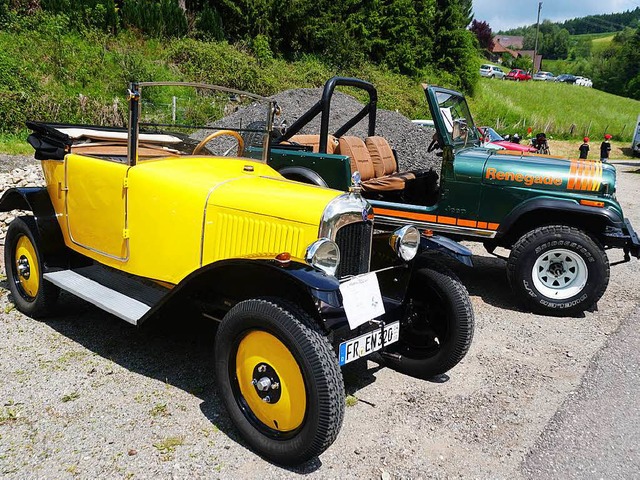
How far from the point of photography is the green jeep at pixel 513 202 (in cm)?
523

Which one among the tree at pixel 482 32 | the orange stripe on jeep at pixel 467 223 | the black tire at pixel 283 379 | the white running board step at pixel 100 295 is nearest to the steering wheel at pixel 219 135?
the white running board step at pixel 100 295

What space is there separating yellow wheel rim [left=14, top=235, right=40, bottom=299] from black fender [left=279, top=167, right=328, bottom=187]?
103 inches

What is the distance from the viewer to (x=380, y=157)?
646 centimetres

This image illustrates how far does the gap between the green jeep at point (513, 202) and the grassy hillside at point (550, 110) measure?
73.0 ft

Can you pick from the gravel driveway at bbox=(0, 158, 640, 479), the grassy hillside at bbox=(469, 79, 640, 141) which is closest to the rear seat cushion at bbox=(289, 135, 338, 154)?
the gravel driveway at bbox=(0, 158, 640, 479)

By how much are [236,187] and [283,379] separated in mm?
1310

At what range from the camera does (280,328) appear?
8.73 feet

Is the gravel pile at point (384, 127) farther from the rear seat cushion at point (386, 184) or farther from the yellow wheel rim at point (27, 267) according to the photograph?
the yellow wheel rim at point (27, 267)

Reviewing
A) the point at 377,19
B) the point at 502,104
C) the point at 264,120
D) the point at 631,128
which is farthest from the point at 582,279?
the point at 631,128

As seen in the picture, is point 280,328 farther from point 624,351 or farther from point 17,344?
point 624,351

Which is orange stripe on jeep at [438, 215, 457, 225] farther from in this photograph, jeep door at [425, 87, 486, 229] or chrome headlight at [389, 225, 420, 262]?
chrome headlight at [389, 225, 420, 262]

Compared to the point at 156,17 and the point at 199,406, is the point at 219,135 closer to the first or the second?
the point at 199,406

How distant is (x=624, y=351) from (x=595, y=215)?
1.43 meters

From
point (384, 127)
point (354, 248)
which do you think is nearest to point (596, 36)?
point (384, 127)
